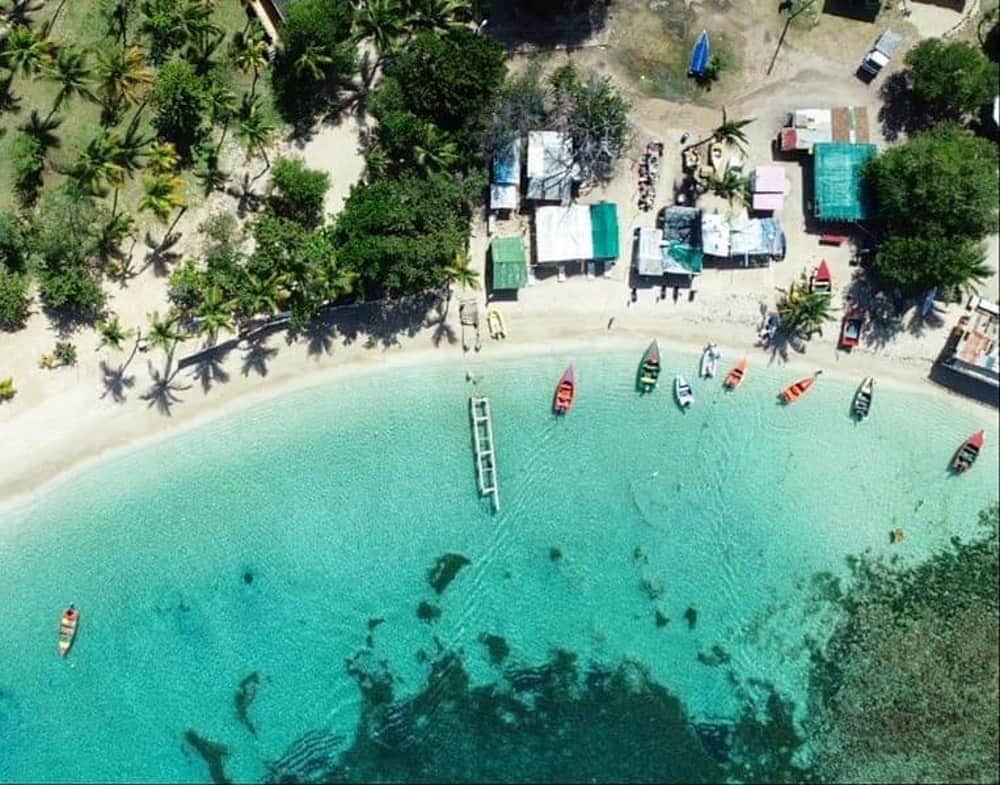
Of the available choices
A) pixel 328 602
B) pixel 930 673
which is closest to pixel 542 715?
pixel 328 602

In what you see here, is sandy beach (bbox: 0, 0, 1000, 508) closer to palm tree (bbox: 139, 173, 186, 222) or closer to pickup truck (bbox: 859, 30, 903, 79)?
pickup truck (bbox: 859, 30, 903, 79)

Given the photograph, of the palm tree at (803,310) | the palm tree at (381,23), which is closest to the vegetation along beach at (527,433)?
the palm tree at (803,310)

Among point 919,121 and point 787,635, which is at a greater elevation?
point 919,121

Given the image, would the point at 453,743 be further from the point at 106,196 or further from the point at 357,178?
the point at 106,196

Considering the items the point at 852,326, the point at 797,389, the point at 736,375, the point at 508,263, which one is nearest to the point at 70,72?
the point at 508,263

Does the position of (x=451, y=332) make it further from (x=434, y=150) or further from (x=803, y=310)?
(x=803, y=310)

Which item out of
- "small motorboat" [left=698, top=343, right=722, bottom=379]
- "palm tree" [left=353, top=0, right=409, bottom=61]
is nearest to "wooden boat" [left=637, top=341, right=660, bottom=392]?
"small motorboat" [left=698, top=343, right=722, bottom=379]
